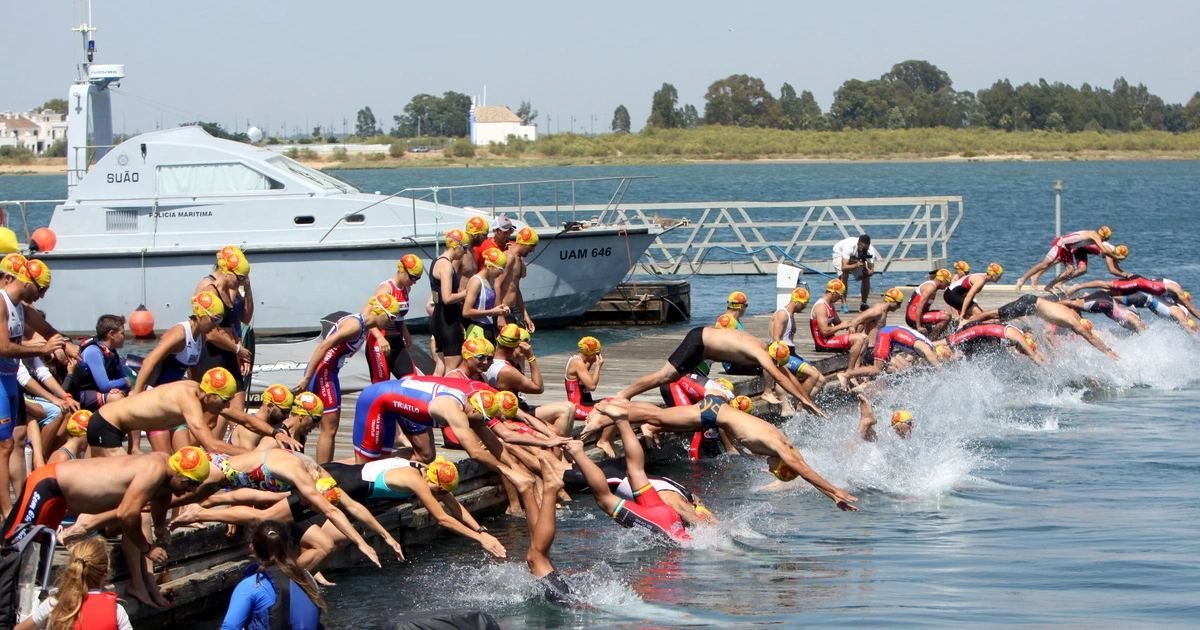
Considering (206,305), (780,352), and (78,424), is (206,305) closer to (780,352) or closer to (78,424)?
(78,424)

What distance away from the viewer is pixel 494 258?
39.4ft

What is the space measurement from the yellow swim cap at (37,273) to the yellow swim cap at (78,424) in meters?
0.87

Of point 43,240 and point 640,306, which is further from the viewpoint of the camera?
point 640,306

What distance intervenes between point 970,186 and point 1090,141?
55.7m

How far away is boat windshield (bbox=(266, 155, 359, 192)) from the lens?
63.1 feet

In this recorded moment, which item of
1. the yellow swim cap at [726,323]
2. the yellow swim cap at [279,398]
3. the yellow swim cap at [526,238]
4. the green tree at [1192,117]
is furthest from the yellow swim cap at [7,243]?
the green tree at [1192,117]

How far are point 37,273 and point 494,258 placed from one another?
14.7ft

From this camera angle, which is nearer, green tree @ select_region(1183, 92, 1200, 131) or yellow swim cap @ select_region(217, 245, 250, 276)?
yellow swim cap @ select_region(217, 245, 250, 276)

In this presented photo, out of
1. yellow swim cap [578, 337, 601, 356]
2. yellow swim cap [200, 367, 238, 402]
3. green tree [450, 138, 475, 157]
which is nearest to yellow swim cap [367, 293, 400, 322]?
yellow swim cap [578, 337, 601, 356]

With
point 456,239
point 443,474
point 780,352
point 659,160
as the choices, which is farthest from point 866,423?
point 659,160

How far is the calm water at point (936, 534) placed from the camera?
8867 mm

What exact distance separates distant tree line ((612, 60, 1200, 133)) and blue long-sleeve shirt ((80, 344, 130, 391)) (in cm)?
14058

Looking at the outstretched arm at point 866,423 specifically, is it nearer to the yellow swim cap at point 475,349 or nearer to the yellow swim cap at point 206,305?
the yellow swim cap at point 475,349

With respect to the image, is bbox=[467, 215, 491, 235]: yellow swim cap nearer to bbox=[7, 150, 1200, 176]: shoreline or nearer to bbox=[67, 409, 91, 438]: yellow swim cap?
bbox=[67, 409, 91, 438]: yellow swim cap
